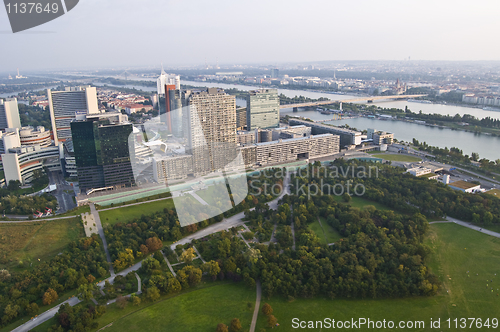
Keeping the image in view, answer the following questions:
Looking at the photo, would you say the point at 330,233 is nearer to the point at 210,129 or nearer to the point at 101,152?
the point at 210,129

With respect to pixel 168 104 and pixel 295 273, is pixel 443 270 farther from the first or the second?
pixel 168 104

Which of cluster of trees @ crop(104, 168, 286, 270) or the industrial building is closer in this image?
cluster of trees @ crop(104, 168, 286, 270)

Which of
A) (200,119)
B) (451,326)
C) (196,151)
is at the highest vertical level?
(200,119)

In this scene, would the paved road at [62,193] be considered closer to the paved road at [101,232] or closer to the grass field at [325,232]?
the paved road at [101,232]

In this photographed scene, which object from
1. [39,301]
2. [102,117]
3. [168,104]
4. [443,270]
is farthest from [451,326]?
[168,104]

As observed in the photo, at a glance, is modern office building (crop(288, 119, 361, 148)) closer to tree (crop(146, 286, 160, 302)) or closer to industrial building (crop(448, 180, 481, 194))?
industrial building (crop(448, 180, 481, 194))

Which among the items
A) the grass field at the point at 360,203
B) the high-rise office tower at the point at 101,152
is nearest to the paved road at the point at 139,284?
the high-rise office tower at the point at 101,152

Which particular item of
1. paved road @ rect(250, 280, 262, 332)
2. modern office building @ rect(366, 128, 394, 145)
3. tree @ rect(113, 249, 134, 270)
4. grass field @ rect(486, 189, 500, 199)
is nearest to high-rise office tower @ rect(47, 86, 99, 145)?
tree @ rect(113, 249, 134, 270)
